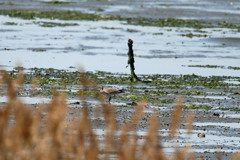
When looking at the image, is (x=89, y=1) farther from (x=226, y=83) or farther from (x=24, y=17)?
(x=226, y=83)

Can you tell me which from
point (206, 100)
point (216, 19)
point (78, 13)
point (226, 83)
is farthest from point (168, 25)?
point (206, 100)

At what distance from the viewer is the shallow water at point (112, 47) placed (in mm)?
33406

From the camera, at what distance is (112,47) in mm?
41406

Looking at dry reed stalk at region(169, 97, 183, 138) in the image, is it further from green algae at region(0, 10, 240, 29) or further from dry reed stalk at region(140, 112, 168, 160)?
green algae at region(0, 10, 240, 29)

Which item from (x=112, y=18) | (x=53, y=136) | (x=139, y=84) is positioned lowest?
(x=112, y=18)

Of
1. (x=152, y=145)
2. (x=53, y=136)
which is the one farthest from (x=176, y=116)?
(x=53, y=136)

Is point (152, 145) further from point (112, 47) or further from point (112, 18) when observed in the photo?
point (112, 18)

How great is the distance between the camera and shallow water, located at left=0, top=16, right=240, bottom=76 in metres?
33.4

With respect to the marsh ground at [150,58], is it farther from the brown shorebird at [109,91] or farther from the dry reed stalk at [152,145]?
the dry reed stalk at [152,145]

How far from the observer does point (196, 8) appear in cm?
6638

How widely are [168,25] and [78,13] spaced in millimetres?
9484

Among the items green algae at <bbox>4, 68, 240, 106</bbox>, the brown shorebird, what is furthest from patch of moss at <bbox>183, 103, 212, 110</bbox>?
the brown shorebird

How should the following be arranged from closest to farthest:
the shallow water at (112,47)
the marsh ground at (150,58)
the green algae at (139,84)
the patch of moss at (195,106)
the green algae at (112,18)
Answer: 1. the marsh ground at (150,58)
2. the patch of moss at (195,106)
3. the green algae at (139,84)
4. the shallow water at (112,47)
5. the green algae at (112,18)

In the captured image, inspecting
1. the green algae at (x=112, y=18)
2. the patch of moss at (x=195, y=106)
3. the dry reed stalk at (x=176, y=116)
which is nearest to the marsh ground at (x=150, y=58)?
the patch of moss at (x=195, y=106)
